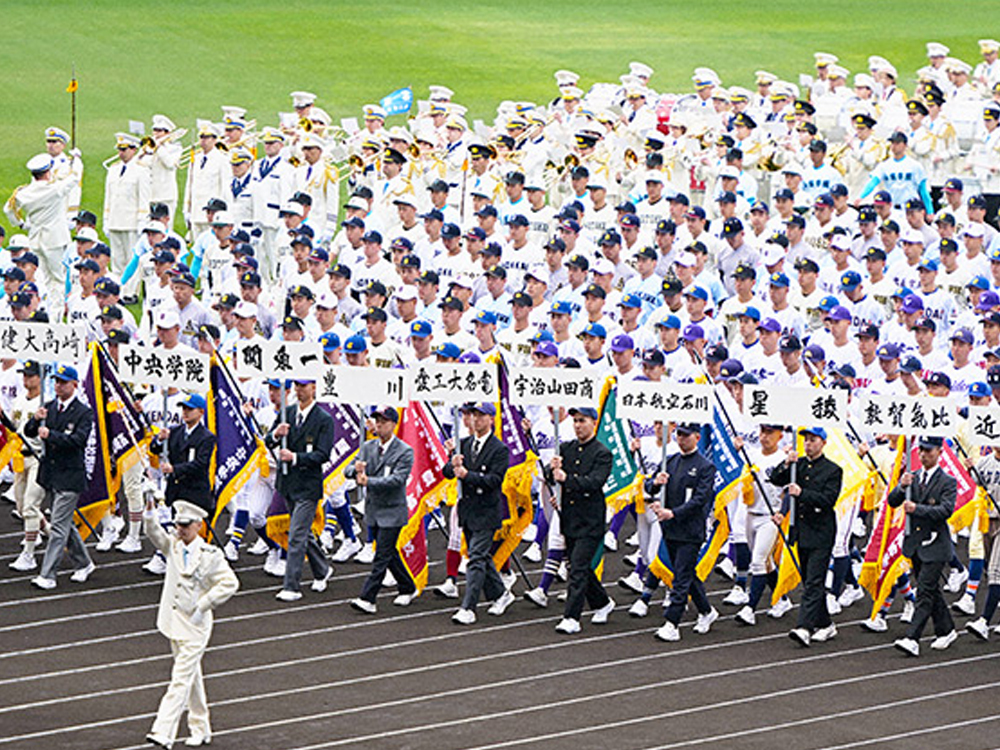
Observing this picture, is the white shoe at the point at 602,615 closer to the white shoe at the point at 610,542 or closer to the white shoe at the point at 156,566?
the white shoe at the point at 610,542

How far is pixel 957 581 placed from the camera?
851 inches

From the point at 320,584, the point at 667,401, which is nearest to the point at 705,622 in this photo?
the point at 667,401

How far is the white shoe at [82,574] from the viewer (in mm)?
21688

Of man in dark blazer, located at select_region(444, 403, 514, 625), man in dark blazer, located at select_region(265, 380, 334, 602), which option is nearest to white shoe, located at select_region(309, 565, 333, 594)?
man in dark blazer, located at select_region(265, 380, 334, 602)

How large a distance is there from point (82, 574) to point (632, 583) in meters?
4.77

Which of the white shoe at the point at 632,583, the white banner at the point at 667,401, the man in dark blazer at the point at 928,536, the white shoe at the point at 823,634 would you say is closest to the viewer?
the man in dark blazer at the point at 928,536

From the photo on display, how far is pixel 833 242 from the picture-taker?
25.7 metres

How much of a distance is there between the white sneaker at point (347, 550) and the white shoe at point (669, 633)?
11.9 ft

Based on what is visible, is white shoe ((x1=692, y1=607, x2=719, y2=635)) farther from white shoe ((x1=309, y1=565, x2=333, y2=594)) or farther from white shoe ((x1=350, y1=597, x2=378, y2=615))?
white shoe ((x1=309, y1=565, x2=333, y2=594))

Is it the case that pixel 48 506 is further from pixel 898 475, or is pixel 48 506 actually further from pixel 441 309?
pixel 898 475

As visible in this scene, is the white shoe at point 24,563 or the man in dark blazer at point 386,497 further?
the white shoe at point 24,563

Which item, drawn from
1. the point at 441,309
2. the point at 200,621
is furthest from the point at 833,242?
the point at 200,621

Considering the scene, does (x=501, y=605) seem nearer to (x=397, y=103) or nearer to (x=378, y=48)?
(x=397, y=103)

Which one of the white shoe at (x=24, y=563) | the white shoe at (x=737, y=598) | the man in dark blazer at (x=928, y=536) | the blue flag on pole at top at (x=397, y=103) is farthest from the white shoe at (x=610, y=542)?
the blue flag on pole at top at (x=397, y=103)
